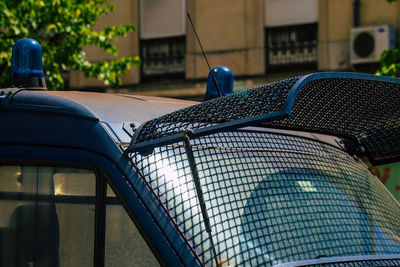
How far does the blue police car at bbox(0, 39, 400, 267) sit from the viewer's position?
2639 mm

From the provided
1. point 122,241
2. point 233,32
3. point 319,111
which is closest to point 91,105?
point 122,241

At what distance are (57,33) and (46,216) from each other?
30.9 ft

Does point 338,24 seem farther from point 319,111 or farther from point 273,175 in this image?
point 273,175

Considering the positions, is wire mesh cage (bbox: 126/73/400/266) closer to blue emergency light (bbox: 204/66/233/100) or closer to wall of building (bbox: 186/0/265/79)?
blue emergency light (bbox: 204/66/233/100)

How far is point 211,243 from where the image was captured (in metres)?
2.58

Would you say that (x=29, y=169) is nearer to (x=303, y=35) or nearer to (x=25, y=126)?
(x=25, y=126)

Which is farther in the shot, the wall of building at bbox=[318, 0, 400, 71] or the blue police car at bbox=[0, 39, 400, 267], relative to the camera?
the wall of building at bbox=[318, 0, 400, 71]

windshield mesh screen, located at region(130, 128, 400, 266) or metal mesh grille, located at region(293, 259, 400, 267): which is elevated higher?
windshield mesh screen, located at region(130, 128, 400, 266)

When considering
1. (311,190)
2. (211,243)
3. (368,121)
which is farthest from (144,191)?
(368,121)

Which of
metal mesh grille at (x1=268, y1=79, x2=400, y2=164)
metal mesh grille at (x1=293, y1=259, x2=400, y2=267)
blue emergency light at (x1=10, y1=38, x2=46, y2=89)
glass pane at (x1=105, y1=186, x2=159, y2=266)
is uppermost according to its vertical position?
blue emergency light at (x1=10, y1=38, x2=46, y2=89)

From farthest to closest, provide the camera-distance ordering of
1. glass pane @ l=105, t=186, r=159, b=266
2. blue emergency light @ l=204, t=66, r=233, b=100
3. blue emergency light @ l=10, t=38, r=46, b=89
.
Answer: blue emergency light @ l=204, t=66, r=233, b=100, blue emergency light @ l=10, t=38, r=46, b=89, glass pane @ l=105, t=186, r=159, b=266

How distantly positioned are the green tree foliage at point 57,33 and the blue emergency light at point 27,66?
7441mm

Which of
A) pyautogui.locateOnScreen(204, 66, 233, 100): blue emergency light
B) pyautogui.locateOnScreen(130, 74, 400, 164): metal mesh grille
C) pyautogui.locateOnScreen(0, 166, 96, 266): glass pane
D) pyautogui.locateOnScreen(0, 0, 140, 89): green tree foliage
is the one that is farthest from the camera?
pyautogui.locateOnScreen(0, 0, 140, 89): green tree foliage

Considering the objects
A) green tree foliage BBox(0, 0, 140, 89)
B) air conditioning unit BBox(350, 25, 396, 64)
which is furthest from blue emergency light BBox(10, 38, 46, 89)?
air conditioning unit BBox(350, 25, 396, 64)
